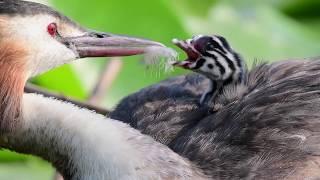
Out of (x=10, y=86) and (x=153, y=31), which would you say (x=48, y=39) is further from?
(x=153, y=31)

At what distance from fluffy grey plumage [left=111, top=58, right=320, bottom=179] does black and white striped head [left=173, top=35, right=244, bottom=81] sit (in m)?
0.07

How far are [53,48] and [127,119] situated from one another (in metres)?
1.02

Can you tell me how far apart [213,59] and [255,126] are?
591 millimetres

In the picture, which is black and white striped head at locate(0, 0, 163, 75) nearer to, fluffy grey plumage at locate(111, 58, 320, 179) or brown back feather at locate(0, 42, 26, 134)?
brown back feather at locate(0, 42, 26, 134)

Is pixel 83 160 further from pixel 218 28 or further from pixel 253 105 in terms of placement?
pixel 218 28

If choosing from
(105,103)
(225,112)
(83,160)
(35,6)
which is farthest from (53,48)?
(105,103)

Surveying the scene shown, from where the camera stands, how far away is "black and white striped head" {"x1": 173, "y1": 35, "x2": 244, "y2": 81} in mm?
4797

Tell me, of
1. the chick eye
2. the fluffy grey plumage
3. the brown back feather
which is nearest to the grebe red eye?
the brown back feather

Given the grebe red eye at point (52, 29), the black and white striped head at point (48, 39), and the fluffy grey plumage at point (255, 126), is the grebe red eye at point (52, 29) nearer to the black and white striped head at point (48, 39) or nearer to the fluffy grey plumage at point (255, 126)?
the black and white striped head at point (48, 39)

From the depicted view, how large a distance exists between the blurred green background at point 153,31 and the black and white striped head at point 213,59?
836mm

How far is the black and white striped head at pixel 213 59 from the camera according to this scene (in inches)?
189

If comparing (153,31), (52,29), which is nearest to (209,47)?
(52,29)

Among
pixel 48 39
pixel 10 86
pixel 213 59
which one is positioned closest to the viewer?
pixel 10 86

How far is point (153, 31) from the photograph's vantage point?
6.48m
